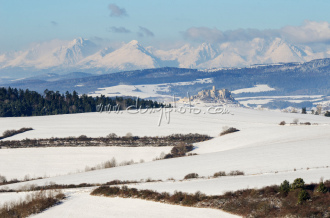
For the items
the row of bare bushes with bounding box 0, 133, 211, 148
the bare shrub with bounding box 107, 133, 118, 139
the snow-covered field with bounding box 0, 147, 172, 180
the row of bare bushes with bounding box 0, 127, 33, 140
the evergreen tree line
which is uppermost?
the evergreen tree line

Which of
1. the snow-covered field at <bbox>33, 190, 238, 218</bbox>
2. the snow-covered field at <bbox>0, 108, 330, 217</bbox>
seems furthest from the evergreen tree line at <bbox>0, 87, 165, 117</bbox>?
the snow-covered field at <bbox>33, 190, 238, 218</bbox>

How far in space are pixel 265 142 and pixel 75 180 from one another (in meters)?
33.6

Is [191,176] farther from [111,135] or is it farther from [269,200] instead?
[111,135]

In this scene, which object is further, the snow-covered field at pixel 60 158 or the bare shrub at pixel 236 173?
the snow-covered field at pixel 60 158

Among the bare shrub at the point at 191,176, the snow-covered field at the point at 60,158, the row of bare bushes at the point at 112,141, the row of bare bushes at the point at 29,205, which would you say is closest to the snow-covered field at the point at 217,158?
the row of bare bushes at the point at 29,205

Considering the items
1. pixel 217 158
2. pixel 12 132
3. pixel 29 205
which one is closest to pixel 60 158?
pixel 217 158

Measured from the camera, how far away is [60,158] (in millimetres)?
77000

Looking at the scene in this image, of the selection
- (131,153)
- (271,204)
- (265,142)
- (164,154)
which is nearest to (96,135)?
(131,153)

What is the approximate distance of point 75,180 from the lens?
5109 centimetres

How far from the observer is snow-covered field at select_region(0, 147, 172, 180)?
68.7 meters

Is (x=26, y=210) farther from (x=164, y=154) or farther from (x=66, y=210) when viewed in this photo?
(x=164, y=154)

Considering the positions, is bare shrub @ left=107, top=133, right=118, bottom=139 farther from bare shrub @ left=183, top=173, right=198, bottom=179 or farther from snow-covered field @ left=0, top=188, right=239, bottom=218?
snow-covered field @ left=0, top=188, right=239, bottom=218

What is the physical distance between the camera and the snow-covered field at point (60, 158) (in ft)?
226

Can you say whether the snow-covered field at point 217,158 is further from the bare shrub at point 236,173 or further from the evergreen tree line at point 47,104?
the evergreen tree line at point 47,104
